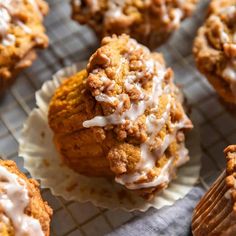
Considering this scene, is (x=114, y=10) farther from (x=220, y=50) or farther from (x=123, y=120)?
(x=123, y=120)

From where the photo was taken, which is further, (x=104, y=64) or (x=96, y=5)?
(x=96, y=5)

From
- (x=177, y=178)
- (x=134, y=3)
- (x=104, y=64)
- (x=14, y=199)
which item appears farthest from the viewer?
(x=134, y=3)

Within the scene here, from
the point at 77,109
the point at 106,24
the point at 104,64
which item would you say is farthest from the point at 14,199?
the point at 106,24

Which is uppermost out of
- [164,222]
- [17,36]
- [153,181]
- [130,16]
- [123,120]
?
[17,36]

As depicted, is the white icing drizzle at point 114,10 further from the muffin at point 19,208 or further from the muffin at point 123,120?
the muffin at point 19,208

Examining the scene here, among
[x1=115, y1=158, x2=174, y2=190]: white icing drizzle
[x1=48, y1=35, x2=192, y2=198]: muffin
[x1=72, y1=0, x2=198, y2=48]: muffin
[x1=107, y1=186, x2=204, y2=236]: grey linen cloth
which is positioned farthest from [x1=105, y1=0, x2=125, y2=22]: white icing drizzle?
[x1=107, y1=186, x2=204, y2=236]: grey linen cloth

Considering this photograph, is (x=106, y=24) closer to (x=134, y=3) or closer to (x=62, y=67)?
(x=134, y=3)

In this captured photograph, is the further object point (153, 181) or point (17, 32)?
point (17, 32)

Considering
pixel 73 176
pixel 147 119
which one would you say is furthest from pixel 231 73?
pixel 73 176
